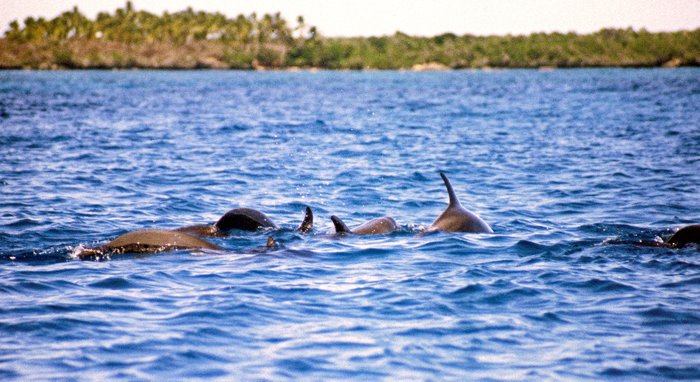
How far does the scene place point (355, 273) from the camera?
9.85m

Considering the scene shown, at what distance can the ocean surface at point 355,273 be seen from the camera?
708cm

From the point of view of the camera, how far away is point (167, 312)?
8297mm

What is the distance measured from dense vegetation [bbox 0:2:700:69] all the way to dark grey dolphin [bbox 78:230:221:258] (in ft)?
491

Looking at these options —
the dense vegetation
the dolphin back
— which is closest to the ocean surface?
the dolphin back

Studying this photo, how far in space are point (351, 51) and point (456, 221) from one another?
567 feet

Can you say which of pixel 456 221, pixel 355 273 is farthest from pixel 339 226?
pixel 355 273

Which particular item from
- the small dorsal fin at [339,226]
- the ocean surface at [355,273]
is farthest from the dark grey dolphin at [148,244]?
the small dorsal fin at [339,226]

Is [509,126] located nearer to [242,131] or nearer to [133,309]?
[242,131]

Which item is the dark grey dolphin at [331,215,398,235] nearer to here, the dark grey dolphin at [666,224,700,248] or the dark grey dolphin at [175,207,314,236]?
the dark grey dolphin at [175,207,314,236]

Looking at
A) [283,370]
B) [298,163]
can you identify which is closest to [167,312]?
[283,370]

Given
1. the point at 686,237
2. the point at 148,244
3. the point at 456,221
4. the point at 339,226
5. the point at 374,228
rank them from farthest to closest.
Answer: the point at 456,221
the point at 374,228
the point at 339,226
the point at 686,237
the point at 148,244

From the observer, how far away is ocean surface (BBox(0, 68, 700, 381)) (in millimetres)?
7082

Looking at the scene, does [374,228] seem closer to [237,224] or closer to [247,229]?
[247,229]

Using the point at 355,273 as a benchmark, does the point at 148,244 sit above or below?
above
